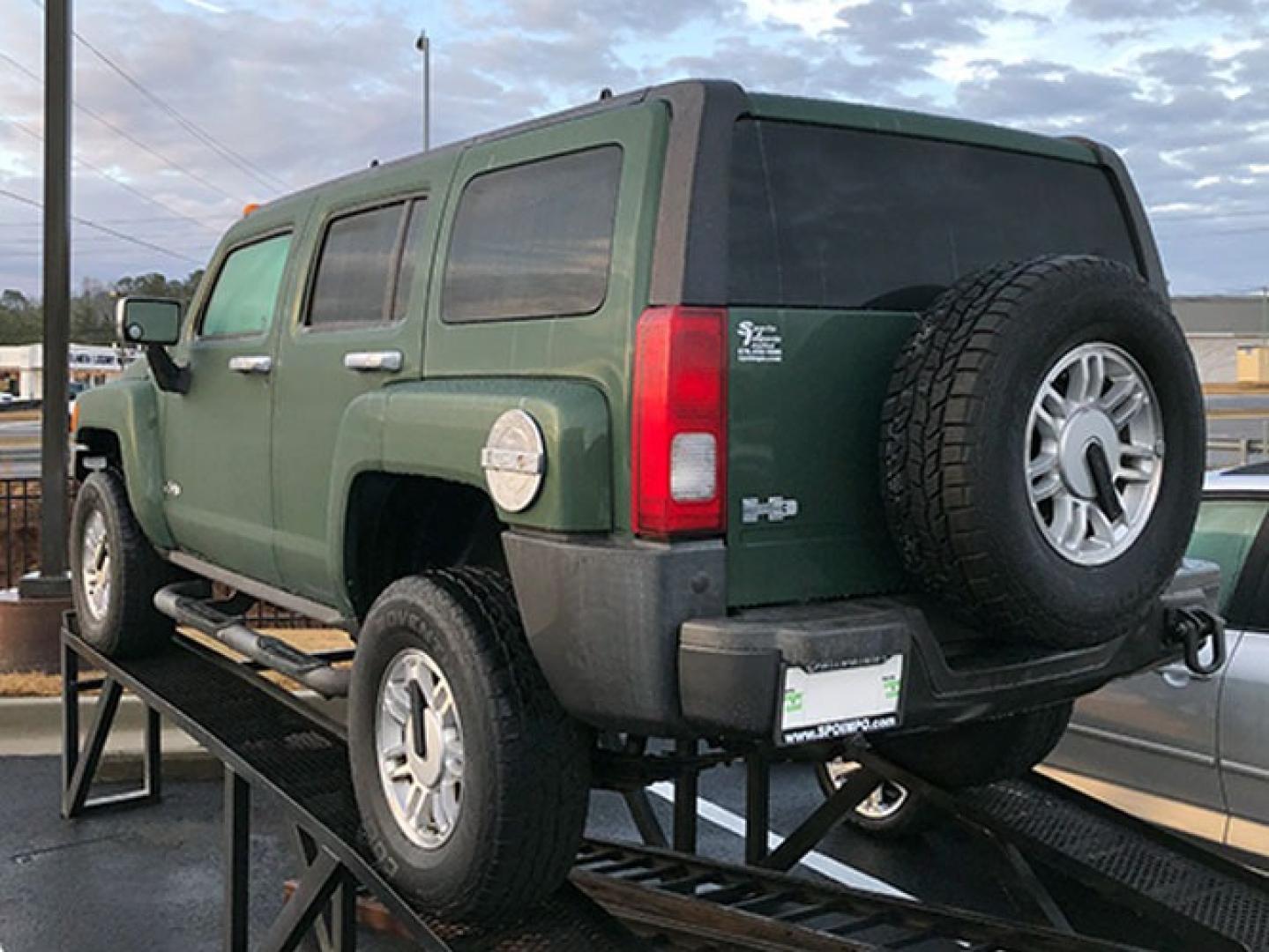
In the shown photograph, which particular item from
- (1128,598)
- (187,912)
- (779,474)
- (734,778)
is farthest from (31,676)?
(1128,598)

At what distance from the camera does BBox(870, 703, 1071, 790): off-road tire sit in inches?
150

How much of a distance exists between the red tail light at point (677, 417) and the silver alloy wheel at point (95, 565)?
11.7ft

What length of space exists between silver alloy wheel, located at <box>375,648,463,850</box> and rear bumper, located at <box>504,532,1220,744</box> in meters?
0.39

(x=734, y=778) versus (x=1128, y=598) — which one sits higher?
(x=1128, y=598)

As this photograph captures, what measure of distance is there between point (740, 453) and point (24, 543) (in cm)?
1055

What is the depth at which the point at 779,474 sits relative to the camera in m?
2.76

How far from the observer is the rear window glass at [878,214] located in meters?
2.77

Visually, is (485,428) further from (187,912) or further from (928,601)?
(187,912)

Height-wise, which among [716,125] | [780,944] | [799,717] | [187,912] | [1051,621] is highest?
[716,125]

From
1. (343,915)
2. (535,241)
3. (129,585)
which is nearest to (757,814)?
(343,915)

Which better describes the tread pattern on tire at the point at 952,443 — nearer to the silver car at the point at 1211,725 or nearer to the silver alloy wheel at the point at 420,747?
the silver alloy wheel at the point at 420,747

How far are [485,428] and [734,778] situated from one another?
397 centimetres

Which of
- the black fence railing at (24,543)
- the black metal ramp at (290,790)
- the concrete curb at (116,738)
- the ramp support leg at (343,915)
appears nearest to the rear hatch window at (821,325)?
the black metal ramp at (290,790)

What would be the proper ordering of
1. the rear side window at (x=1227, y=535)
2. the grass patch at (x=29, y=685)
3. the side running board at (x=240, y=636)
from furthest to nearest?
the grass patch at (x=29, y=685) < the rear side window at (x=1227, y=535) < the side running board at (x=240, y=636)
